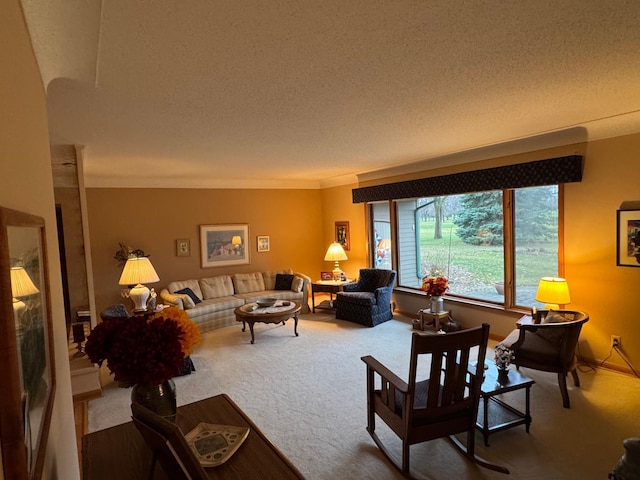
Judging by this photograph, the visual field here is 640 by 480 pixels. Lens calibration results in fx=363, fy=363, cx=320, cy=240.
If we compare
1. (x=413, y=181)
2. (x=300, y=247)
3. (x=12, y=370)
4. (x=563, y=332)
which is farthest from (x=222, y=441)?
(x=300, y=247)

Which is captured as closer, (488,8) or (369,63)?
(488,8)

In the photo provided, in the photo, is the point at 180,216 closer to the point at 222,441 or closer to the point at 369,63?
the point at 369,63

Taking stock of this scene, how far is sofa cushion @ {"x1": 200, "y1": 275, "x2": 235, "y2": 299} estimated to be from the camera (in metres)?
6.53

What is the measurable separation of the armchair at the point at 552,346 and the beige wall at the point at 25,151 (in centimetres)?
349

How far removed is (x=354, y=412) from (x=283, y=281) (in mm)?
4008

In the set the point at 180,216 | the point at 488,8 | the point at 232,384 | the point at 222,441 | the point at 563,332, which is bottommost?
the point at 232,384

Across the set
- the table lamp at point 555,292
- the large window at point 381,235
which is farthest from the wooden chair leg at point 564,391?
the large window at point 381,235

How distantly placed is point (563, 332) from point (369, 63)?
9.45 feet

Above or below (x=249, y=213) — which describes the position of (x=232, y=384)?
below

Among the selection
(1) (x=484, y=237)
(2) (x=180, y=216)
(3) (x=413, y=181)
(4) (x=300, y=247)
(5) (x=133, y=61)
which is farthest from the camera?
(4) (x=300, y=247)

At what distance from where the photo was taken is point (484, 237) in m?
5.18

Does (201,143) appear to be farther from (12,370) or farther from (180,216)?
(12,370)

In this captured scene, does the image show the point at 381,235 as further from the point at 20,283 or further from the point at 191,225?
the point at 20,283

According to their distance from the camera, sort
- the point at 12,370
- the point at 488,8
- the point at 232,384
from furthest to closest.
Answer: the point at 232,384
the point at 488,8
the point at 12,370
